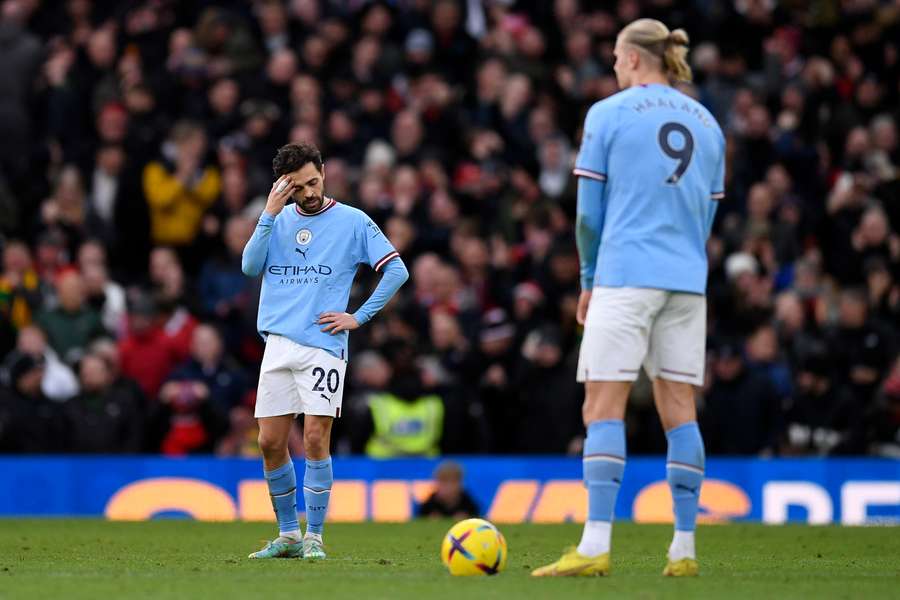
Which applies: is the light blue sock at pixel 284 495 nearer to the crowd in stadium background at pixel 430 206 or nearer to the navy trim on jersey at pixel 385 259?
the navy trim on jersey at pixel 385 259

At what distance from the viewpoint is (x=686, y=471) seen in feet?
28.1

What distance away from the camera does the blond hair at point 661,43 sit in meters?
8.63

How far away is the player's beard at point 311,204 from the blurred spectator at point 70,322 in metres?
8.04

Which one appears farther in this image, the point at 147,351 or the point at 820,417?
the point at 147,351

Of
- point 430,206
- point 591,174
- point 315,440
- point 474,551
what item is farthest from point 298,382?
point 430,206

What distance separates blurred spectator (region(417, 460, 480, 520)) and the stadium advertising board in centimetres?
69

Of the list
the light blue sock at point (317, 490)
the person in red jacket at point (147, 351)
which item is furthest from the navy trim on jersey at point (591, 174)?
the person in red jacket at point (147, 351)

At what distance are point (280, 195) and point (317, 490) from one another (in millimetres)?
1802

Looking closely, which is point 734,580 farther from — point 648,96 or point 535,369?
point 535,369

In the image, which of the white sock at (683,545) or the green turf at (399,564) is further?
the white sock at (683,545)

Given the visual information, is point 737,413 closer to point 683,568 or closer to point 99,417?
point 99,417

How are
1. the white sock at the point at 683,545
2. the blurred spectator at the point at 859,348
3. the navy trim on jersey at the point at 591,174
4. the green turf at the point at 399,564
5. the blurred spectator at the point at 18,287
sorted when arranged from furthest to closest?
the blurred spectator at the point at 18,287
the blurred spectator at the point at 859,348
the white sock at the point at 683,545
the navy trim on jersey at the point at 591,174
the green turf at the point at 399,564

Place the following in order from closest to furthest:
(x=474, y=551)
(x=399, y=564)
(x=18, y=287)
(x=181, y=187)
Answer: (x=474, y=551)
(x=399, y=564)
(x=18, y=287)
(x=181, y=187)

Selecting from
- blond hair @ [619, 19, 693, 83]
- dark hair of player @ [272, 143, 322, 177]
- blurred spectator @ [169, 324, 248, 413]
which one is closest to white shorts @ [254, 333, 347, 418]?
dark hair of player @ [272, 143, 322, 177]
